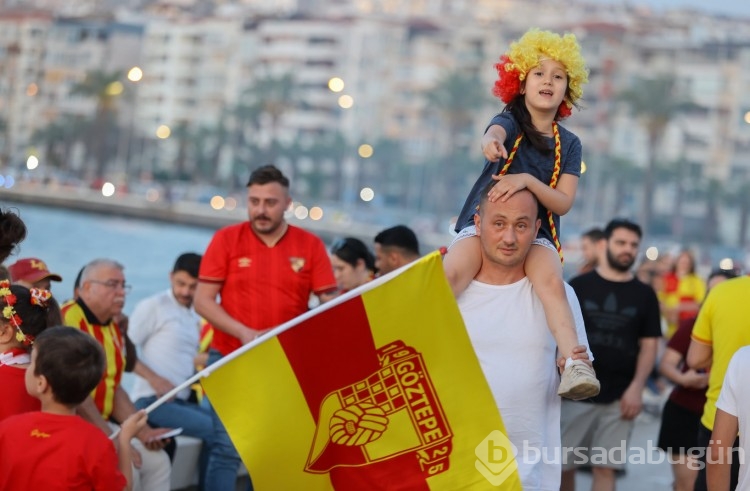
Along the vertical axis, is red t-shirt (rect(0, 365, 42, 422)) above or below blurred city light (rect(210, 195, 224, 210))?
below

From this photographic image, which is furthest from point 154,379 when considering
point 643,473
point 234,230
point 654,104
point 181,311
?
point 654,104

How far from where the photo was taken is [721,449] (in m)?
5.39

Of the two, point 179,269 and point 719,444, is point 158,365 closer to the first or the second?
point 179,269

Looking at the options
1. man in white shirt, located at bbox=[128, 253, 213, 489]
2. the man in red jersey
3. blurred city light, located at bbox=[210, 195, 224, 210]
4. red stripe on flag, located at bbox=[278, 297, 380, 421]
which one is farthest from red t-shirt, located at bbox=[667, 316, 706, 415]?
blurred city light, located at bbox=[210, 195, 224, 210]

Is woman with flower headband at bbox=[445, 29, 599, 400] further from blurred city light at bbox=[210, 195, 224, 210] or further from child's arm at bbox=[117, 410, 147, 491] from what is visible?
blurred city light at bbox=[210, 195, 224, 210]

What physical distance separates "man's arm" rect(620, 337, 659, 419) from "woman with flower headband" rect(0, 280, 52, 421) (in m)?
4.03

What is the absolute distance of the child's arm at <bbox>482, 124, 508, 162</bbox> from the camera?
17.7ft

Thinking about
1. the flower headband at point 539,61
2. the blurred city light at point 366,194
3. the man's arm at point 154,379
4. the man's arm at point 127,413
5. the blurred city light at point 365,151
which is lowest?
the man's arm at point 127,413

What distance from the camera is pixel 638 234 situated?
29.3 ft

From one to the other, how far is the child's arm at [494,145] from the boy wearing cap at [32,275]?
2.59 meters

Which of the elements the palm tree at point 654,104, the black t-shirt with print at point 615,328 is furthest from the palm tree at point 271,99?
the black t-shirt with print at point 615,328

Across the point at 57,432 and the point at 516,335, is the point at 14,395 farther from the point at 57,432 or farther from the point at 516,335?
the point at 516,335

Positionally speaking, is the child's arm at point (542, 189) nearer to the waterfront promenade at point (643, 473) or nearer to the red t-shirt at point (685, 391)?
the red t-shirt at point (685, 391)

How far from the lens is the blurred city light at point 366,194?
114 metres
